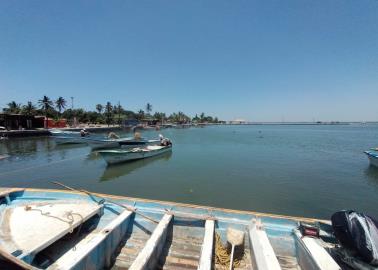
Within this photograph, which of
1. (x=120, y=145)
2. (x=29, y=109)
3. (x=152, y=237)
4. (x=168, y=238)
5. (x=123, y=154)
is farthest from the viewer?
(x=29, y=109)

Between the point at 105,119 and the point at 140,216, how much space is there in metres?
91.6

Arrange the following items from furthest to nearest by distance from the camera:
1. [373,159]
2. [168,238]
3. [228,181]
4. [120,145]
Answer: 1. [120,145]
2. [373,159]
3. [228,181]
4. [168,238]

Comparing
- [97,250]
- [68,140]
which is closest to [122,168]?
[97,250]

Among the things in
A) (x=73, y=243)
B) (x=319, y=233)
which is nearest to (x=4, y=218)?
(x=73, y=243)

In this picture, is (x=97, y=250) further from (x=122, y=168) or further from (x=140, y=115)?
(x=140, y=115)

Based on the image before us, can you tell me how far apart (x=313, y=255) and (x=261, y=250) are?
32.0 inches

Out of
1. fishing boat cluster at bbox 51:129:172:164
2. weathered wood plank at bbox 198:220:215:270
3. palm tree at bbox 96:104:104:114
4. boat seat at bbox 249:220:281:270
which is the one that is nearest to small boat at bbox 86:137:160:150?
fishing boat cluster at bbox 51:129:172:164

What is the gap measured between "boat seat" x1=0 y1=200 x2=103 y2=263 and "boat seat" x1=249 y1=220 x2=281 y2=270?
346 centimetres

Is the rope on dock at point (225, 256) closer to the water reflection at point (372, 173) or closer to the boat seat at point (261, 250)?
the boat seat at point (261, 250)

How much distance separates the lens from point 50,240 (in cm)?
382

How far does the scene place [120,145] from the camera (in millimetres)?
25391

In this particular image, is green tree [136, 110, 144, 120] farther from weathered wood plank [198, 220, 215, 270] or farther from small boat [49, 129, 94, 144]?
weathered wood plank [198, 220, 215, 270]

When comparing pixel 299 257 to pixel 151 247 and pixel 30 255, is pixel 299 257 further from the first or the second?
pixel 30 255

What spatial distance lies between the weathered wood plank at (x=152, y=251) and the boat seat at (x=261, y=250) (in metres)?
1.69
